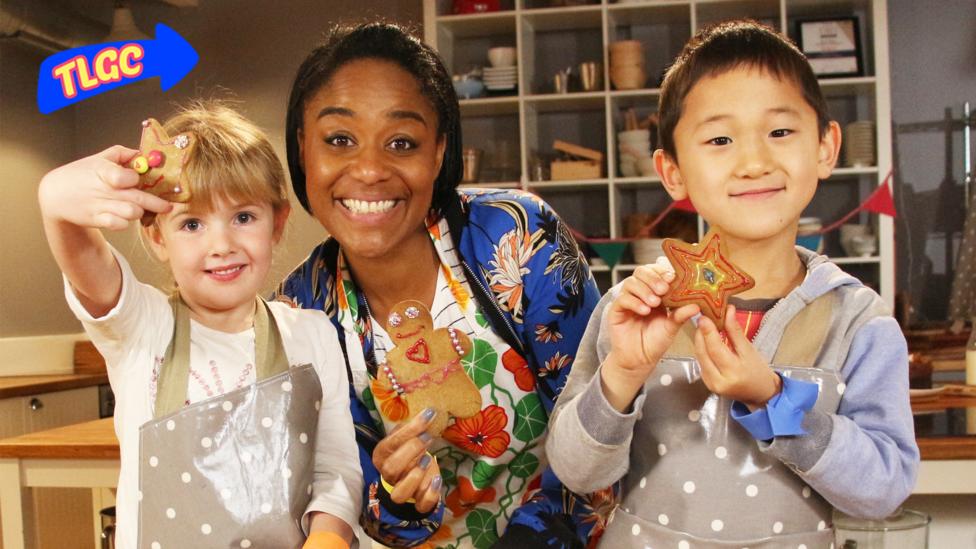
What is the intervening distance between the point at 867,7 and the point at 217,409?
535cm

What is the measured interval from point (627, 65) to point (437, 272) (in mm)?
4098

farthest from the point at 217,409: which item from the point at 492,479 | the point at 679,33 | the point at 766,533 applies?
the point at 679,33

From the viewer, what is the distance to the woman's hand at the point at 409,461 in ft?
4.62

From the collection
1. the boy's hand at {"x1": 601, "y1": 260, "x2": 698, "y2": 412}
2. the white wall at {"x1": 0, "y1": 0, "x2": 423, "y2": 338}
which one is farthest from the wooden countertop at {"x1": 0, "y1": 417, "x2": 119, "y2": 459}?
the white wall at {"x1": 0, "y1": 0, "x2": 423, "y2": 338}

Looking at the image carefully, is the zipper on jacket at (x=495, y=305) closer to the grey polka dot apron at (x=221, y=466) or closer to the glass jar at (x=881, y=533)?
the grey polka dot apron at (x=221, y=466)

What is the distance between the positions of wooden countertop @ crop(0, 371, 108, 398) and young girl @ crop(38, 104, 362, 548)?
373 centimetres

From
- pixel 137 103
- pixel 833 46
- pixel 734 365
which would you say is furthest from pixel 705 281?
pixel 137 103

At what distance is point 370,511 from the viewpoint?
1.60m

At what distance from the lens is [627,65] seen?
568 cm

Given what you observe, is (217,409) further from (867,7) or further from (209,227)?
(867,7)

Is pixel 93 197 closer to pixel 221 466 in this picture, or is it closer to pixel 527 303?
pixel 221 466

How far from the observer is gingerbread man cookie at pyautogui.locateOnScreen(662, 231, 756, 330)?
3.82 feet

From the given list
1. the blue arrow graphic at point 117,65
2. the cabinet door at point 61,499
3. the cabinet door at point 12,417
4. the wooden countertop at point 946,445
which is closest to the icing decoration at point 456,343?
the blue arrow graphic at point 117,65

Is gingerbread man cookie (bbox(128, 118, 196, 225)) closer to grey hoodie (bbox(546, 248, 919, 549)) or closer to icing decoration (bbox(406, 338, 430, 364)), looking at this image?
icing decoration (bbox(406, 338, 430, 364))
